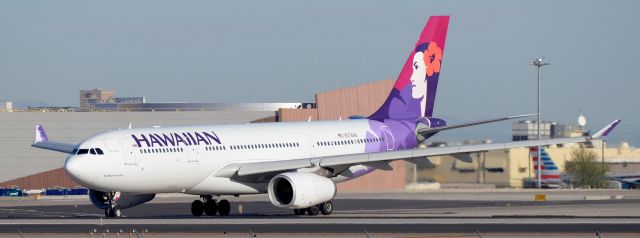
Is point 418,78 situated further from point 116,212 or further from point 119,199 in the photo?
point 116,212

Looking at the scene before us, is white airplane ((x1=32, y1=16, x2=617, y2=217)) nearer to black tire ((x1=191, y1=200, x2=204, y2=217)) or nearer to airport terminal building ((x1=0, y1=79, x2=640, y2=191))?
black tire ((x1=191, y1=200, x2=204, y2=217))

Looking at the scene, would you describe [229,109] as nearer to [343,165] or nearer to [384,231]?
[343,165]

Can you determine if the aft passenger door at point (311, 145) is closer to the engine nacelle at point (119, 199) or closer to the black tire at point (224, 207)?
the black tire at point (224, 207)

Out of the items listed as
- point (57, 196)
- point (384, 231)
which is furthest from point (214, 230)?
point (57, 196)

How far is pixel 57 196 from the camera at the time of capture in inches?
3113

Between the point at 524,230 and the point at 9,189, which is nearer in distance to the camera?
the point at 524,230

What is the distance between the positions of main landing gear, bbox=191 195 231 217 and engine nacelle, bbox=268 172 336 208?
4172 mm

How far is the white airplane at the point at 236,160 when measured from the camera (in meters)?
45.5

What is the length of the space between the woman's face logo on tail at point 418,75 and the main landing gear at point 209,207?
479 inches

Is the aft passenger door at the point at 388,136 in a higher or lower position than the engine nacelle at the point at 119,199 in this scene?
higher

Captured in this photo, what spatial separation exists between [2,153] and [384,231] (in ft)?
203

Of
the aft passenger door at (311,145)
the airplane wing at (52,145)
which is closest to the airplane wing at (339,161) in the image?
the aft passenger door at (311,145)

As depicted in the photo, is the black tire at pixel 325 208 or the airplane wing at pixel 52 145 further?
the airplane wing at pixel 52 145

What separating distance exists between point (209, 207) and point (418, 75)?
13.3 metres
